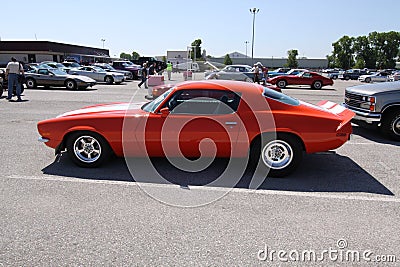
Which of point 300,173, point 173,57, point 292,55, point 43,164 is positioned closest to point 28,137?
point 43,164

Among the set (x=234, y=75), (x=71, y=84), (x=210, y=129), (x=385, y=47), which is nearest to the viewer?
(x=210, y=129)

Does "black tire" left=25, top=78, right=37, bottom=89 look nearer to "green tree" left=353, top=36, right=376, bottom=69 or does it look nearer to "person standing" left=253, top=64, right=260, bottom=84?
"person standing" left=253, top=64, right=260, bottom=84

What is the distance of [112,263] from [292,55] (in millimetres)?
98905

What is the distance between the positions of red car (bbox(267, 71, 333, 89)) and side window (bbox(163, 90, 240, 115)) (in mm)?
19575

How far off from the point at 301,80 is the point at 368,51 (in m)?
95.3

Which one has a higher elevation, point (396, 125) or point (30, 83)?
point (30, 83)

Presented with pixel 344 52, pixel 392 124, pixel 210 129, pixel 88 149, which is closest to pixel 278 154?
pixel 210 129

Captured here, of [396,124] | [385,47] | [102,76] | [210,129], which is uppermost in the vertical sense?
[385,47]

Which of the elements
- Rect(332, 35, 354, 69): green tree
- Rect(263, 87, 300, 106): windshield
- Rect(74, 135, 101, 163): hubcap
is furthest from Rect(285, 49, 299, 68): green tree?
Rect(74, 135, 101, 163): hubcap

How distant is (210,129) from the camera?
4543mm

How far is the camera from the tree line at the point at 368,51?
10125cm

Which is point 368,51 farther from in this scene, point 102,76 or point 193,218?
point 193,218

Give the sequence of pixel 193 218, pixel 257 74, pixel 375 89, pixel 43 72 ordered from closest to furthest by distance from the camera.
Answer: pixel 193 218, pixel 375 89, pixel 43 72, pixel 257 74

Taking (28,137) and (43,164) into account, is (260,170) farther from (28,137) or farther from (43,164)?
(28,137)
